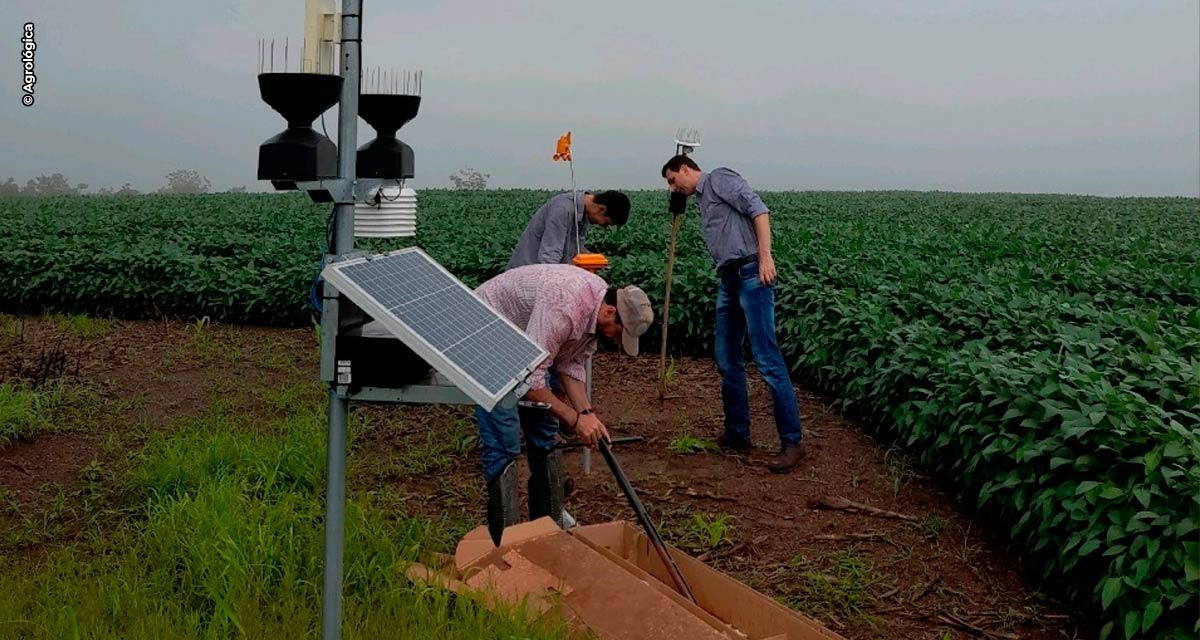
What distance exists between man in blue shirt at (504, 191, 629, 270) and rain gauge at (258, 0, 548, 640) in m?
2.49

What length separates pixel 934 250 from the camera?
11391 mm

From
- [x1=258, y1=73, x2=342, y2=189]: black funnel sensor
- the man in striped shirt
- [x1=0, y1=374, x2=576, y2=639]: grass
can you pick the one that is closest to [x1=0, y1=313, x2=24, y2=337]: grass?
[x1=0, y1=374, x2=576, y2=639]: grass

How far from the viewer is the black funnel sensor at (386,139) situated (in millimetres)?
3252

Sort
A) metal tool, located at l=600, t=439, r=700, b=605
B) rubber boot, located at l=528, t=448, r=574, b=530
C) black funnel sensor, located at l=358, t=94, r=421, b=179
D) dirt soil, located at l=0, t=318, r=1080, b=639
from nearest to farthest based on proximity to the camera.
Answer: black funnel sensor, located at l=358, t=94, r=421, b=179 → metal tool, located at l=600, t=439, r=700, b=605 → dirt soil, located at l=0, t=318, r=1080, b=639 → rubber boot, located at l=528, t=448, r=574, b=530

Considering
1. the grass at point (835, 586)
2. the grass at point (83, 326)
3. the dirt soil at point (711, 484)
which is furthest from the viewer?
the grass at point (83, 326)

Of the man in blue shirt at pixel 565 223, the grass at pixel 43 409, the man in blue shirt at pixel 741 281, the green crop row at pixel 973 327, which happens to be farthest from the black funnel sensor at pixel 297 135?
the grass at pixel 43 409

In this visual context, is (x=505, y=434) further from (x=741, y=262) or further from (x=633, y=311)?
(x=741, y=262)

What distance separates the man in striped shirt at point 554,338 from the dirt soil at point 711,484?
679 mm

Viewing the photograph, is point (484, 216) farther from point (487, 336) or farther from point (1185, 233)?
point (487, 336)

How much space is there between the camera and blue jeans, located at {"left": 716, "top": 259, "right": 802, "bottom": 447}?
593cm

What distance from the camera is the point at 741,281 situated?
19.7 feet

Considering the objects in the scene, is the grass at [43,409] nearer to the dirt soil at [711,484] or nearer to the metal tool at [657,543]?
the dirt soil at [711,484]

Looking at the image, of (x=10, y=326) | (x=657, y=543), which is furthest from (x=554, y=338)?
(x=10, y=326)

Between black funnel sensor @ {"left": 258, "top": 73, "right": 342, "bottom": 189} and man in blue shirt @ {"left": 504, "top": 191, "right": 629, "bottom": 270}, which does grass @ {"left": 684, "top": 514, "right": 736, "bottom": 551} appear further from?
black funnel sensor @ {"left": 258, "top": 73, "right": 342, "bottom": 189}
